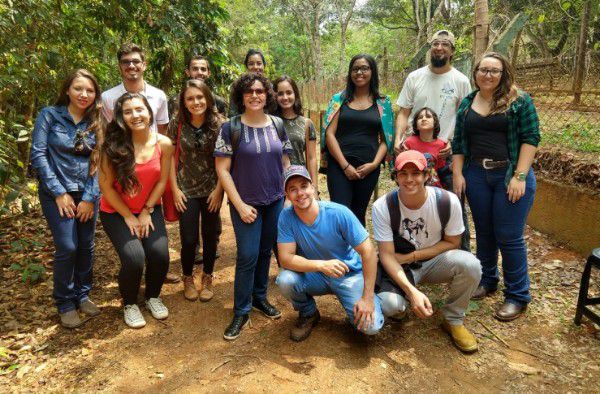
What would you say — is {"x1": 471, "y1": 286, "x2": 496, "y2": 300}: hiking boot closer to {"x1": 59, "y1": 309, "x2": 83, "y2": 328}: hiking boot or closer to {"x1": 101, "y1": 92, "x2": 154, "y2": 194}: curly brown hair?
{"x1": 101, "y1": 92, "x2": 154, "y2": 194}: curly brown hair

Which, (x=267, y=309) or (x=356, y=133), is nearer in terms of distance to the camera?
(x=267, y=309)

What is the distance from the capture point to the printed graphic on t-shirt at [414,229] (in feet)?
10.1

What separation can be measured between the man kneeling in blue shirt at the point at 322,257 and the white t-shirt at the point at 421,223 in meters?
0.19

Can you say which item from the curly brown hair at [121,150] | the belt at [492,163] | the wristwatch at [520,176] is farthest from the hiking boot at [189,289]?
the wristwatch at [520,176]

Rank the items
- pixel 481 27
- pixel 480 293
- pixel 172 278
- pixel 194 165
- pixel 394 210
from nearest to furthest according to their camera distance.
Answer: pixel 394 210 → pixel 194 165 → pixel 480 293 → pixel 172 278 → pixel 481 27

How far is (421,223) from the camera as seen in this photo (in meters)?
3.07

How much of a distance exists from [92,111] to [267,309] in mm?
2170

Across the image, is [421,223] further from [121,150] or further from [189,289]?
[121,150]

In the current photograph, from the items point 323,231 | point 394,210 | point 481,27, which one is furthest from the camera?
point 481,27

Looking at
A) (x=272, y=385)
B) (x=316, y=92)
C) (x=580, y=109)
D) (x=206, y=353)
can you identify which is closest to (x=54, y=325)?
(x=206, y=353)

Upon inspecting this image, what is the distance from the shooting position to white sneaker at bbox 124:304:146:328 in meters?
3.38

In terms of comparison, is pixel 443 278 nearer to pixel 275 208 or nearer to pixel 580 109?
pixel 275 208

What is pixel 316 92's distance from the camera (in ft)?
47.2

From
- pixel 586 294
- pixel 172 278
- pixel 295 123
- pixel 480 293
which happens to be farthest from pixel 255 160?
pixel 586 294
